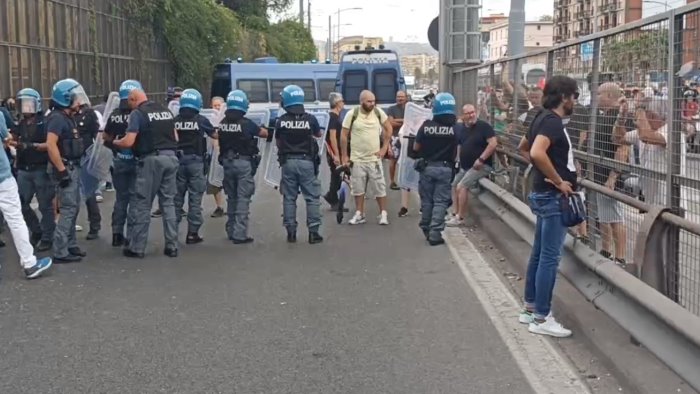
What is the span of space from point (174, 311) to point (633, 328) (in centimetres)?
348

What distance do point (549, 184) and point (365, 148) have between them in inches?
210

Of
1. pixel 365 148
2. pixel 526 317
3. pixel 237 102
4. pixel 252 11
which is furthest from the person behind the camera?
pixel 252 11

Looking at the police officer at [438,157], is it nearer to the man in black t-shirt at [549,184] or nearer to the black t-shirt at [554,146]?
the man in black t-shirt at [549,184]

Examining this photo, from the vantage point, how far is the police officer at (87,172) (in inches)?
377

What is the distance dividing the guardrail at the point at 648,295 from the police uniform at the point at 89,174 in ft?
18.1

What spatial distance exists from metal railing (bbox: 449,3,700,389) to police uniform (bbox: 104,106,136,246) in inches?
183

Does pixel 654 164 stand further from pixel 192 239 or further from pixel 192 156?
pixel 192 239

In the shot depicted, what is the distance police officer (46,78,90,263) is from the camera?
8.44 metres

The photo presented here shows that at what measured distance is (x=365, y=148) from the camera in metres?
11.1

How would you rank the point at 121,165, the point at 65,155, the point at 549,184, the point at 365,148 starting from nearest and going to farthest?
1. the point at 549,184
2. the point at 65,155
3. the point at 121,165
4. the point at 365,148

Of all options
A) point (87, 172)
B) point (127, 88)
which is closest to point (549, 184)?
point (127, 88)

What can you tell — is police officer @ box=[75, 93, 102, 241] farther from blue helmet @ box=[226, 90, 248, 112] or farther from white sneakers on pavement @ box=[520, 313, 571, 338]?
white sneakers on pavement @ box=[520, 313, 571, 338]

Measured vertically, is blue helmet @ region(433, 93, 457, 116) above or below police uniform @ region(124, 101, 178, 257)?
above

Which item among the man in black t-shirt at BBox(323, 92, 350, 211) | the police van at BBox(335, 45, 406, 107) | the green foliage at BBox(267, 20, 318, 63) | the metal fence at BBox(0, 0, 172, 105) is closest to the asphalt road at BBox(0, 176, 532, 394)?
the man in black t-shirt at BBox(323, 92, 350, 211)
